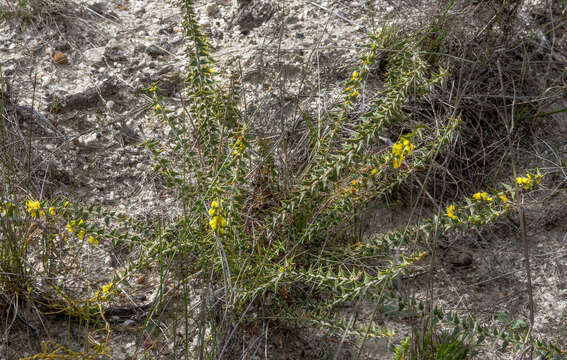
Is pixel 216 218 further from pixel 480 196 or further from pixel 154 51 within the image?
pixel 154 51

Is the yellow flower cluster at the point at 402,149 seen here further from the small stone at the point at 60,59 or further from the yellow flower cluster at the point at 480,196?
the small stone at the point at 60,59

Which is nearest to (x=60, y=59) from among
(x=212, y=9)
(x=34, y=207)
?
(x=212, y=9)

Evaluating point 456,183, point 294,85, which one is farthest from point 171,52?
point 456,183

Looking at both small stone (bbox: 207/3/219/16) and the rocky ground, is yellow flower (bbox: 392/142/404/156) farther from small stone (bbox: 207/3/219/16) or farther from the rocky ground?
small stone (bbox: 207/3/219/16)

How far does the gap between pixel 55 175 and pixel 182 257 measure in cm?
94

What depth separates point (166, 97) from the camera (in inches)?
116

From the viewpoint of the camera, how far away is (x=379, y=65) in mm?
2994

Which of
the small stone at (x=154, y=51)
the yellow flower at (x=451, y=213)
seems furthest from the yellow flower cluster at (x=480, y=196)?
the small stone at (x=154, y=51)

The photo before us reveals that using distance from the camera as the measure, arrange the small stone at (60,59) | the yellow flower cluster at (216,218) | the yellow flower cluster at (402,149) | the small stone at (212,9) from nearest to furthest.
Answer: the yellow flower cluster at (216,218) < the yellow flower cluster at (402,149) < the small stone at (60,59) < the small stone at (212,9)

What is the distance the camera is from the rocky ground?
232 centimetres

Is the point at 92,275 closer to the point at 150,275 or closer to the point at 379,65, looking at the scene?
the point at 150,275

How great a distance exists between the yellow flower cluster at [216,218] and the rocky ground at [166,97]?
21.0 inches

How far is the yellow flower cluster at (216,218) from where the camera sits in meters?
1.76

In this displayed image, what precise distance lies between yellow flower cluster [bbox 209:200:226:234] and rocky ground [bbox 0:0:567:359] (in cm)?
53
